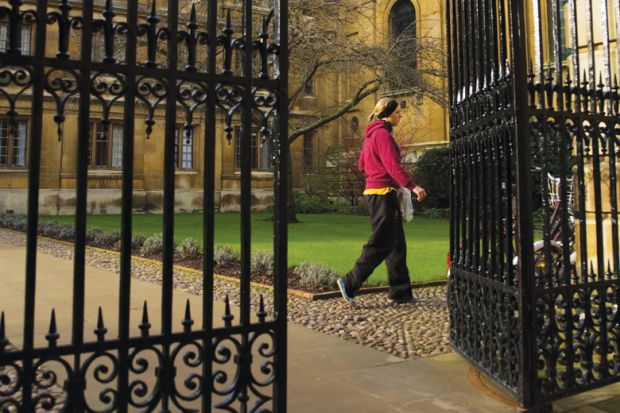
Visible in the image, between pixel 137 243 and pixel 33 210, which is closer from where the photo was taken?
pixel 33 210

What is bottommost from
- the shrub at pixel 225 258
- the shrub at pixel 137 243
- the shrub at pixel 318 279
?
the shrub at pixel 318 279

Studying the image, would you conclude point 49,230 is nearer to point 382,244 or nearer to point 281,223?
point 382,244

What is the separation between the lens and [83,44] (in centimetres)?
245

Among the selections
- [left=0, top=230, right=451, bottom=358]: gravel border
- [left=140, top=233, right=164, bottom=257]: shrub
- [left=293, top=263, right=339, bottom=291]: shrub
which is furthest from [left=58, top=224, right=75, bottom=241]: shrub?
[left=293, top=263, right=339, bottom=291]: shrub

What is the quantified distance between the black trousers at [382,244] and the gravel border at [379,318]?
0.40 m

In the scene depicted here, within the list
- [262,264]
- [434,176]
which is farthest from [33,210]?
[434,176]

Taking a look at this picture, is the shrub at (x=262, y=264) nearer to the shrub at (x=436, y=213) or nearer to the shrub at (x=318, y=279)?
the shrub at (x=318, y=279)

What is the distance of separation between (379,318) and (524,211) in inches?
104

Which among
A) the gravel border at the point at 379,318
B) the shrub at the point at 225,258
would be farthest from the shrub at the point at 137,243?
the gravel border at the point at 379,318

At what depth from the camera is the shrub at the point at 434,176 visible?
958 inches

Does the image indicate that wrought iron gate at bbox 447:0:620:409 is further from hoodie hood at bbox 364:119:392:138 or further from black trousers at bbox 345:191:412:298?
hoodie hood at bbox 364:119:392:138

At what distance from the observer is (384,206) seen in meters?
5.89

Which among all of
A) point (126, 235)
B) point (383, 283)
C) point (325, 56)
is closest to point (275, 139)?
point (126, 235)

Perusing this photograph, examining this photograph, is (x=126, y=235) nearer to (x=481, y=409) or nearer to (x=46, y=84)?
(x=46, y=84)
